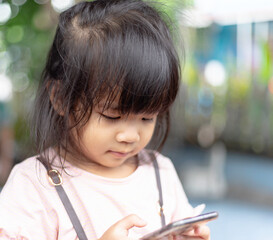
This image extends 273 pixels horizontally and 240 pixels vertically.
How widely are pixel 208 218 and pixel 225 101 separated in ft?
12.9

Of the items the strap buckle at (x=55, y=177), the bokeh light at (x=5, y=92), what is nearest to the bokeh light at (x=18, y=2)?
the bokeh light at (x=5, y=92)

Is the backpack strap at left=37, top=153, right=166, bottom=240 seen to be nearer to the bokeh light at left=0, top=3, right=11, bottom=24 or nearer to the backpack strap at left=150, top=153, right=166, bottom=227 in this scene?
the backpack strap at left=150, top=153, right=166, bottom=227

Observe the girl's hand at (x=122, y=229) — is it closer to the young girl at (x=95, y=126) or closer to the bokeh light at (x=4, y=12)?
the young girl at (x=95, y=126)

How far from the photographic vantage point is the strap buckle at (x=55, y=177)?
1003 millimetres

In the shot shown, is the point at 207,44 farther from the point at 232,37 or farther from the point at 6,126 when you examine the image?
the point at 6,126

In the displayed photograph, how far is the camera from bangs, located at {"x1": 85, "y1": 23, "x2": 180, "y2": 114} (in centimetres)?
94

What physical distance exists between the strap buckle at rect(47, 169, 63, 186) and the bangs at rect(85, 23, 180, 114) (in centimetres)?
20

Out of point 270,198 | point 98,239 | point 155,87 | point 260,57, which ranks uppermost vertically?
point 260,57

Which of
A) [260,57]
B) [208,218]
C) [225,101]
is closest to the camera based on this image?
[208,218]

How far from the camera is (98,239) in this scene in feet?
3.08

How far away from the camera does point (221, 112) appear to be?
15.6 ft

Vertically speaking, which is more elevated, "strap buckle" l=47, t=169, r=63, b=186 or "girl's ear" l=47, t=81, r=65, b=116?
"girl's ear" l=47, t=81, r=65, b=116

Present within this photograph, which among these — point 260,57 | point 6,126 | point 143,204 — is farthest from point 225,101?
point 143,204

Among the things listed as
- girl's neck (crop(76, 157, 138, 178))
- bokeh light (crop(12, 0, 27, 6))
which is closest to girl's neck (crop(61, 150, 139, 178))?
girl's neck (crop(76, 157, 138, 178))
